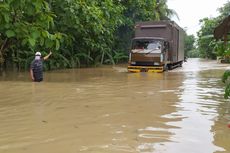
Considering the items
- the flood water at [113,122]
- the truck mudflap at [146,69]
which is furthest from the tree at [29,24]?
the truck mudflap at [146,69]

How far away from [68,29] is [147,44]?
183 inches

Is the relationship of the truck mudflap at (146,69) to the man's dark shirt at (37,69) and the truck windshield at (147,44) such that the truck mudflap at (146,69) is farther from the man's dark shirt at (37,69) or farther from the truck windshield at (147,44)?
the man's dark shirt at (37,69)

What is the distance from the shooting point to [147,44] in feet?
69.0

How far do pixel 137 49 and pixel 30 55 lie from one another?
242 inches

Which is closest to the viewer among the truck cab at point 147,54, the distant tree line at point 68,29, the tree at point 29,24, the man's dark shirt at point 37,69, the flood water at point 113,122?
the flood water at point 113,122

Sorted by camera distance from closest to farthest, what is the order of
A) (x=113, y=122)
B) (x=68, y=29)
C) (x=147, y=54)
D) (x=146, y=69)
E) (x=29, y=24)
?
(x=113, y=122)
(x=29, y=24)
(x=147, y=54)
(x=146, y=69)
(x=68, y=29)

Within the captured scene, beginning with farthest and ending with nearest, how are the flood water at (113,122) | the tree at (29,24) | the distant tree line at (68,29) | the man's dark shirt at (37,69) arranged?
the man's dark shirt at (37,69) < the distant tree line at (68,29) < the tree at (29,24) < the flood water at (113,122)

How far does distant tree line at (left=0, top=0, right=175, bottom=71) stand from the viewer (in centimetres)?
931

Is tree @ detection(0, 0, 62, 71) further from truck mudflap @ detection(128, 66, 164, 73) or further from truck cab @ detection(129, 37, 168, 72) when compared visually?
truck mudflap @ detection(128, 66, 164, 73)

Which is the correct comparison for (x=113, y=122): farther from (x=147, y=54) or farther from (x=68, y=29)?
(x=68, y=29)

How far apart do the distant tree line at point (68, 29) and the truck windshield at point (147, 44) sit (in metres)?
1.96

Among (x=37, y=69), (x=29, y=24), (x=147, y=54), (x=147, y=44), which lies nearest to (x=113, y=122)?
(x=29, y=24)

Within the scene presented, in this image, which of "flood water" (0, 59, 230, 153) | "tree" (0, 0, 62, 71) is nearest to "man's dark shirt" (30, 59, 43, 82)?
"flood water" (0, 59, 230, 153)

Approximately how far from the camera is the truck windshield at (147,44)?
68.7ft
